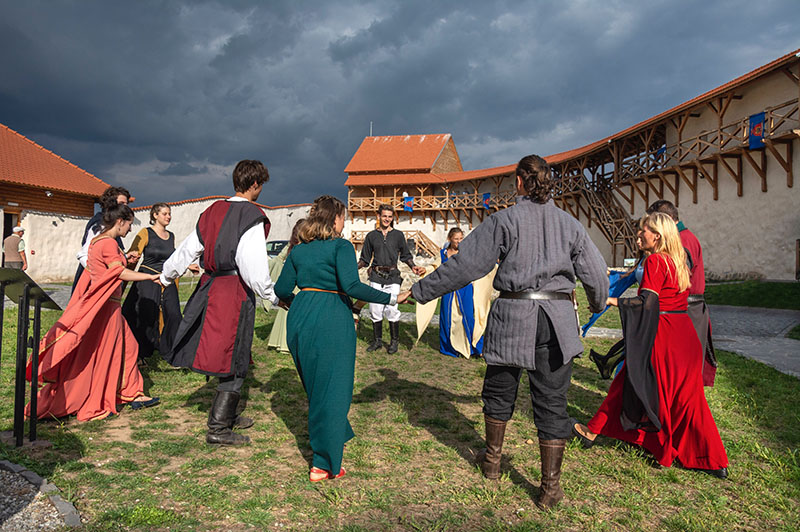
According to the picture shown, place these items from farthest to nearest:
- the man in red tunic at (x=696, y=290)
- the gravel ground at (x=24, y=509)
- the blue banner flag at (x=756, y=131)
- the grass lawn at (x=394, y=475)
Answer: the blue banner flag at (x=756, y=131) → the man in red tunic at (x=696, y=290) → the grass lawn at (x=394, y=475) → the gravel ground at (x=24, y=509)

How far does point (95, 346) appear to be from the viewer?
3.71 meters

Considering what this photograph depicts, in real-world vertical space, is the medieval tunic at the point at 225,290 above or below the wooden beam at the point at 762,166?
below

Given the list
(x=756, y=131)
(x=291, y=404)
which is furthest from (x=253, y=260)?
(x=756, y=131)

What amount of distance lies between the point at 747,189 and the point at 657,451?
687 inches

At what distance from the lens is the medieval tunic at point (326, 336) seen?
2791 mm

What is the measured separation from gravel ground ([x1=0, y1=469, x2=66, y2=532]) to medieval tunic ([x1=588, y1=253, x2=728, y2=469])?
320 centimetres

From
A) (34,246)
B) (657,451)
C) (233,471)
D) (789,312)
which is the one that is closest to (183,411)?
(233,471)

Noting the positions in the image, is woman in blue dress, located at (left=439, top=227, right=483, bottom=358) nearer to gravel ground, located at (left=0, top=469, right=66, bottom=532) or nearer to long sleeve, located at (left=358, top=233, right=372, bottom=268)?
long sleeve, located at (left=358, top=233, right=372, bottom=268)

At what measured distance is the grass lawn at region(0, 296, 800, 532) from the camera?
2.38m

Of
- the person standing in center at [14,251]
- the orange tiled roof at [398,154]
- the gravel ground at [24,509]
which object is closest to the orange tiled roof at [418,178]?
the orange tiled roof at [398,154]

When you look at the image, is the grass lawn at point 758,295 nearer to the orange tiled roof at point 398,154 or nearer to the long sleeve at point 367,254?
the long sleeve at point 367,254

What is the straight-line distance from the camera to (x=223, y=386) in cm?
330

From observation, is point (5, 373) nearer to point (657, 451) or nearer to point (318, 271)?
point (318, 271)

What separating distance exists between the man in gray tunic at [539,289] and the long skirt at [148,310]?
3666 mm
